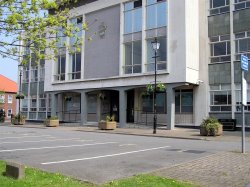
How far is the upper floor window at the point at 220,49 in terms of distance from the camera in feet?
98.0

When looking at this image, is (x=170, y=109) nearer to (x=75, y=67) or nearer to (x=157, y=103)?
(x=157, y=103)

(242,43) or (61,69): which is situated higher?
(242,43)

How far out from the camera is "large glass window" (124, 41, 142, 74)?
1280 inches

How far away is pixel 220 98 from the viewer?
97.5 feet

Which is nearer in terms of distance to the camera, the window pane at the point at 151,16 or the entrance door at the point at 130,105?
the window pane at the point at 151,16

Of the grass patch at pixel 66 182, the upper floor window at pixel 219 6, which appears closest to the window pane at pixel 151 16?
the upper floor window at pixel 219 6

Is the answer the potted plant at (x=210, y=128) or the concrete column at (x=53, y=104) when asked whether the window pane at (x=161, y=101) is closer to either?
the potted plant at (x=210, y=128)

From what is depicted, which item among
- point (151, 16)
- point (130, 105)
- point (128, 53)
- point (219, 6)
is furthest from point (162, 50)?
point (130, 105)

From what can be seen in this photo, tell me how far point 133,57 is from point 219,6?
829cm

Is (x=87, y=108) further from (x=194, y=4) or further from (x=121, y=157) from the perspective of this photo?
(x=121, y=157)

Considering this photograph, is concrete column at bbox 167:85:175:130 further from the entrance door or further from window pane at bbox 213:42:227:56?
the entrance door

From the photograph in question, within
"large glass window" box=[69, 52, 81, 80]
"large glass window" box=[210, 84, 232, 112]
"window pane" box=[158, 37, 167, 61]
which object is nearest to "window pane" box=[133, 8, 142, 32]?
"window pane" box=[158, 37, 167, 61]

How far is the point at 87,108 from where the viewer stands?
39.1m

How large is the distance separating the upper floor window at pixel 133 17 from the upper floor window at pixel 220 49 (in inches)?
253
